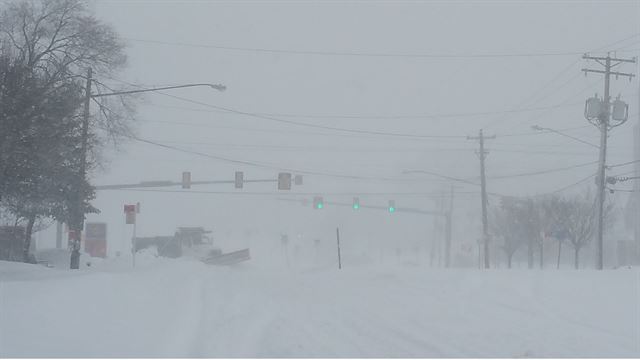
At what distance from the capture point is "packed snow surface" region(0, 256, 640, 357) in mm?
12164

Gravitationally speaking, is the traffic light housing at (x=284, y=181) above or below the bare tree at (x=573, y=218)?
above

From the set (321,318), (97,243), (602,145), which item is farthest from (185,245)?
(321,318)

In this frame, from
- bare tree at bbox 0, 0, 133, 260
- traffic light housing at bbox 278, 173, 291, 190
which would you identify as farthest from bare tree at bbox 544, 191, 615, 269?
bare tree at bbox 0, 0, 133, 260

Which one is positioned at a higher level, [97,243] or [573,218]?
[573,218]

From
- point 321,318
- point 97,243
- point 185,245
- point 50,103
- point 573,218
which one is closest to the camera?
point 321,318

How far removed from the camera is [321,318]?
17609mm

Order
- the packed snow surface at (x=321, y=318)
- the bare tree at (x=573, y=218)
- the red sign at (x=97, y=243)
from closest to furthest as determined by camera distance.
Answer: the packed snow surface at (x=321, y=318) < the bare tree at (x=573, y=218) < the red sign at (x=97, y=243)

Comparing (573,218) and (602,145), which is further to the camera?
(573,218)

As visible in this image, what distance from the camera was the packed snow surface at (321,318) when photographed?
12164mm

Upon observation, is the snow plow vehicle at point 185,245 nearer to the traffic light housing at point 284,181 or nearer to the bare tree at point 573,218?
the traffic light housing at point 284,181

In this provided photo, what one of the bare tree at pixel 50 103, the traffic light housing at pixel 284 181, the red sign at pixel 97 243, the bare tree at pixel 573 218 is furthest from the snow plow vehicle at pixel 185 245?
the bare tree at pixel 50 103

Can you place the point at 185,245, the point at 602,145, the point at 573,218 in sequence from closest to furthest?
the point at 602,145 → the point at 573,218 → the point at 185,245

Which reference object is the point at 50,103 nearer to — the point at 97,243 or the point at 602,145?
the point at 602,145

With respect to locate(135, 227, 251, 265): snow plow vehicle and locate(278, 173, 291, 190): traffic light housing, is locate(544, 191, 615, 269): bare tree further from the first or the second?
locate(135, 227, 251, 265): snow plow vehicle
